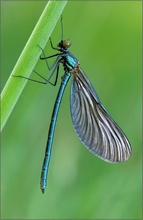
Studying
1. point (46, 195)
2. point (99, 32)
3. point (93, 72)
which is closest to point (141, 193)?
point (46, 195)

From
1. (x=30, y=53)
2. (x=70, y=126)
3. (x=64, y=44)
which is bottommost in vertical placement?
(x=30, y=53)

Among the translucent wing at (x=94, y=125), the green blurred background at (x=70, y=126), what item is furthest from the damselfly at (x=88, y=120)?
the green blurred background at (x=70, y=126)

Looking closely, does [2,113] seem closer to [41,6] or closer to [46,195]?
[46,195]

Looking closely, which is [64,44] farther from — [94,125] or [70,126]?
[70,126]

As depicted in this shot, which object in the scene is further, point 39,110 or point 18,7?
point 18,7

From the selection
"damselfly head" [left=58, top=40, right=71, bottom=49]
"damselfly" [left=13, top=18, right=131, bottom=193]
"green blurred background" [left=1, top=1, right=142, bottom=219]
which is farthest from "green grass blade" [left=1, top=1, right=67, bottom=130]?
"green blurred background" [left=1, top=1, right=142, bottom=219]

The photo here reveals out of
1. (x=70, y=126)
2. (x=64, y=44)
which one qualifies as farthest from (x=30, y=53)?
(x=70, y=126)

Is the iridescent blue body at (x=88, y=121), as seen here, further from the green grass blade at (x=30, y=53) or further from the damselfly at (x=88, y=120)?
the green grass blade at (x=30, y=53)

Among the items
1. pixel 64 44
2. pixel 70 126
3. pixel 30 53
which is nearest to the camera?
pixel 30 53
